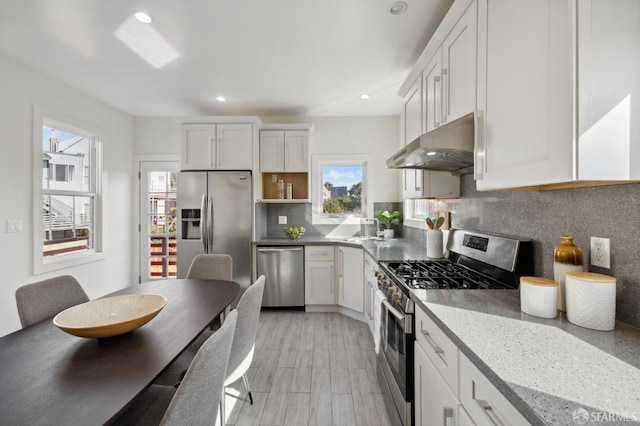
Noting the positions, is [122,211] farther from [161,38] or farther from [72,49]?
[161,38]

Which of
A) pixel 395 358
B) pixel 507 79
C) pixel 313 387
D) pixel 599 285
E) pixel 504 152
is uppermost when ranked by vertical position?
pixel 507 79

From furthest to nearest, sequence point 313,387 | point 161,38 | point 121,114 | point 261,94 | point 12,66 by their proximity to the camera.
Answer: point 121,114 → point 261,94 → point 12,66 → point 161,38 → point 313,387

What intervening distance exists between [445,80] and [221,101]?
8.88 ft

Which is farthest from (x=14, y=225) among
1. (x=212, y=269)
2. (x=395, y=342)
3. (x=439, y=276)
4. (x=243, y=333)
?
(x=439, y=276)

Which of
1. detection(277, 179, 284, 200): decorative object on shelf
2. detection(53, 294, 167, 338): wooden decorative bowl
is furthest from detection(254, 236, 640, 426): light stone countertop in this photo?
detection(277, 179, 284, 200): decorative object on shelf

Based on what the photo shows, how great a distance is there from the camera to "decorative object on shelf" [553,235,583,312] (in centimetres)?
103

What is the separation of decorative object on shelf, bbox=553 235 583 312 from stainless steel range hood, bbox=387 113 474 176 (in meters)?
0.63

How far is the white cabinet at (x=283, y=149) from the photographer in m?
3.68

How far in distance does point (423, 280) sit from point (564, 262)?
25.4 inches

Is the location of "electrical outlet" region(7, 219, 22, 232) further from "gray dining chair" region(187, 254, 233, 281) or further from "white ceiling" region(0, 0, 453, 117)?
"gray dining chair" region(187, 254, 233, 281)

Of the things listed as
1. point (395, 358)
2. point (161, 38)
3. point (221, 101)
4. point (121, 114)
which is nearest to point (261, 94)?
point (221, 101)

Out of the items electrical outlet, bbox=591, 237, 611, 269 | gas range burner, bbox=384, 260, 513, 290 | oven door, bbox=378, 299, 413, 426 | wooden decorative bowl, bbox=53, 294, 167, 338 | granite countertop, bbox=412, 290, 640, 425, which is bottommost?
oven door, bbox=378, 299, 413, 426

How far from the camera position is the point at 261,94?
10.5 ft

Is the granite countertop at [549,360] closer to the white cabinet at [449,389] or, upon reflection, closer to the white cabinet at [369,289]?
the white cabinet at [449,389]
